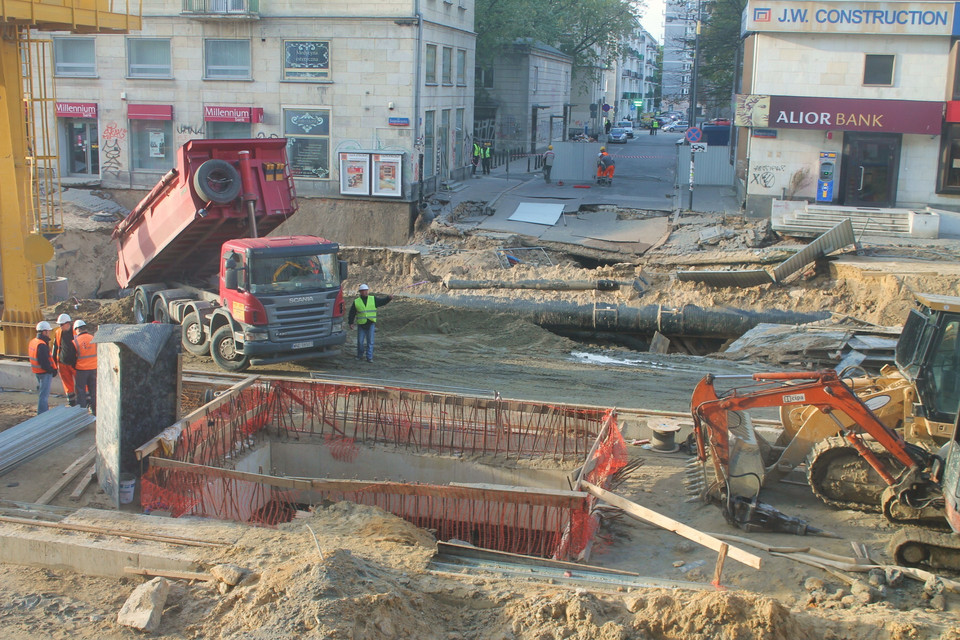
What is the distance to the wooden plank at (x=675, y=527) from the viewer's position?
729cm

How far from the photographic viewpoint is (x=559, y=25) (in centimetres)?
4684

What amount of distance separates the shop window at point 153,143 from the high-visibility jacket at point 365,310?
15.3 m

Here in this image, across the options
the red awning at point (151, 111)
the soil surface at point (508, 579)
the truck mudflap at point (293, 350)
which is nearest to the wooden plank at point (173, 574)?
the soil surface at point (508, 579)

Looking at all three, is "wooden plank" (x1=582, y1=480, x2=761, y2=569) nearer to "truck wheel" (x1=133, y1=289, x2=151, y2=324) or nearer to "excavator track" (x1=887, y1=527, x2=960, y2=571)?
"excavator track" (x1=887, y1=527, x2=960, y2=571)

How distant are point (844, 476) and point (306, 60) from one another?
2129 centimetres

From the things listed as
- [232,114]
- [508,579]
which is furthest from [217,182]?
[232,114]

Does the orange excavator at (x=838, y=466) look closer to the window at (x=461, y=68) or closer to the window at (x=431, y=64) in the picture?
the window at (x=431, y=64)

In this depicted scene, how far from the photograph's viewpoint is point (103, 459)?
9.65 m

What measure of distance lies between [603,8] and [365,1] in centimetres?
2660

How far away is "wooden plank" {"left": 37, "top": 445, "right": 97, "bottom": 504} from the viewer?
9.63m

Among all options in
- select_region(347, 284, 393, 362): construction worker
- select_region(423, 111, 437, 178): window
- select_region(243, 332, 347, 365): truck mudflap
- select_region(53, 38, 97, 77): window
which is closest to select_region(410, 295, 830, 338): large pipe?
select_region(347, 284, 393, 362): construction worker

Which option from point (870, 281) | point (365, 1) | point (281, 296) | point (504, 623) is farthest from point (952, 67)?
point (504, 623)

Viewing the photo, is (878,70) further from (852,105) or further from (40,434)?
(40,434)

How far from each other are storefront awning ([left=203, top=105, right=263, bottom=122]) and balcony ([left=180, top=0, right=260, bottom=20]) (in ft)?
8.50
